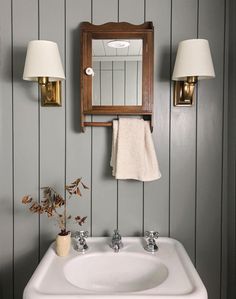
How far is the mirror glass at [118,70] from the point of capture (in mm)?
1354

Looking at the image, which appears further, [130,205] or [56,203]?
[130,205]

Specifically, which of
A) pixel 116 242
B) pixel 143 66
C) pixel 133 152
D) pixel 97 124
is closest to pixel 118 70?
pixel 143 66

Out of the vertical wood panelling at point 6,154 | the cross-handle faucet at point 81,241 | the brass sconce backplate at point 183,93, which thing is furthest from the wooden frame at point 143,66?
the cross-handle faucet at point 81,241

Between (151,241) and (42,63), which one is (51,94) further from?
(151,241)

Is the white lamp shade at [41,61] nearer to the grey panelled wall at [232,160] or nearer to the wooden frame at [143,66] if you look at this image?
the wooden frame at [143,66]

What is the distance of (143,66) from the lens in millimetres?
1348

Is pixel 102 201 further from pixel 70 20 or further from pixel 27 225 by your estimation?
pixel 70 20

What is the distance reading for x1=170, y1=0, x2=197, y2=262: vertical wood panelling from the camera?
1412 millimetres

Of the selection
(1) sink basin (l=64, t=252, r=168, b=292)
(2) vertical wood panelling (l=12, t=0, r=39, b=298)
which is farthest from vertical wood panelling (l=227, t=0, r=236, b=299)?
(2) vertical wood panelling (l=12, t=0, r=39, b=298)

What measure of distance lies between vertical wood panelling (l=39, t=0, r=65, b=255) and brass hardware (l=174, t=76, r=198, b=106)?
50cm

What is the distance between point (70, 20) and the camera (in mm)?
1408

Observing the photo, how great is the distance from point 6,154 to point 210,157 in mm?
909

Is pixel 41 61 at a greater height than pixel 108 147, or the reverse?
pixel 41 61

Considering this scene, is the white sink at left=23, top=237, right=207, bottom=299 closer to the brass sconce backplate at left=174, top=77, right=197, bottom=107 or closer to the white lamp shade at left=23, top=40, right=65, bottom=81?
the brass sconce backplate at left=174, top=77, right=197, bottom=107
